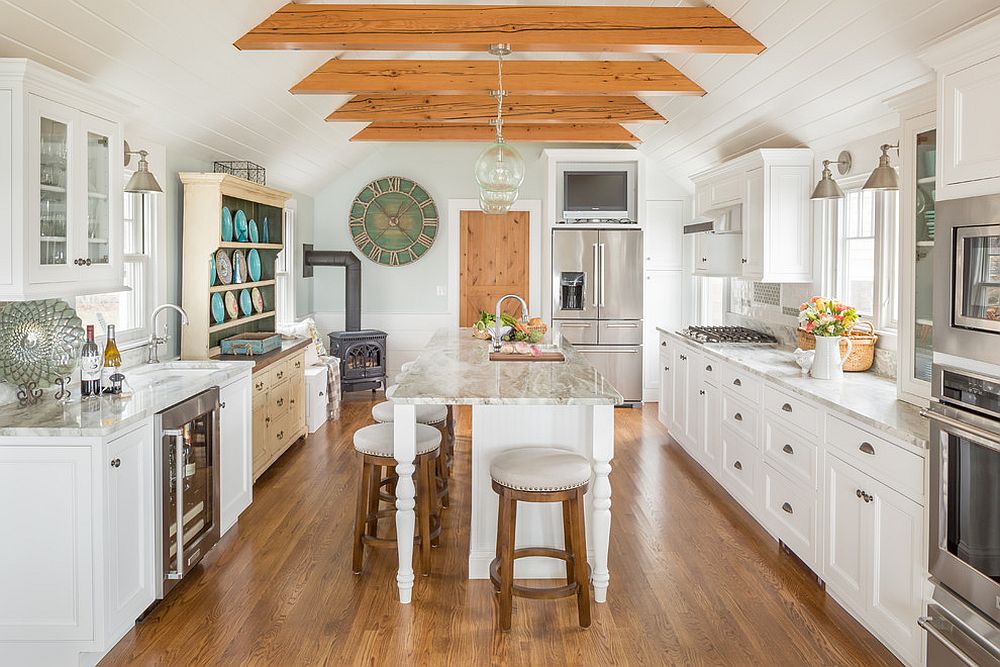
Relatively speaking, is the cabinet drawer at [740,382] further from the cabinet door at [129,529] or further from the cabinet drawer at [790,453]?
the cabinet door at [129,529]

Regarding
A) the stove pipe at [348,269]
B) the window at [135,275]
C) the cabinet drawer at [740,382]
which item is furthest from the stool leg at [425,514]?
the stove pipe at [348,269]

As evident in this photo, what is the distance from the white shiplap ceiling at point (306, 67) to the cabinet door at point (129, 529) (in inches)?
61.4

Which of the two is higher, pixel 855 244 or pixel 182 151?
pixel 182 151

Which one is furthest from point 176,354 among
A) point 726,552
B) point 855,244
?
point 855,244

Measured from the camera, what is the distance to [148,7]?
312 cm

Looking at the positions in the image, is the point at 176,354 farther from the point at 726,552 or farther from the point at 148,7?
the point at 726,552

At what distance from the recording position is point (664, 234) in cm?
796

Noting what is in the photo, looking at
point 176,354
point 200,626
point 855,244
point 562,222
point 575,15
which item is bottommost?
point 200,626

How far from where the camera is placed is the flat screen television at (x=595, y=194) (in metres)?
7.78

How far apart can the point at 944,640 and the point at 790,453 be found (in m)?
1.40

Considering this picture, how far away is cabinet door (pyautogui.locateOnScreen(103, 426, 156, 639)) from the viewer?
2.72 metres

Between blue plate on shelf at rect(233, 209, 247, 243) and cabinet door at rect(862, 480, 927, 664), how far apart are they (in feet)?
13.6

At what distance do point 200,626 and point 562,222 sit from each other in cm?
558

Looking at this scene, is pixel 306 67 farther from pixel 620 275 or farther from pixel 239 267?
pixel 620 275
